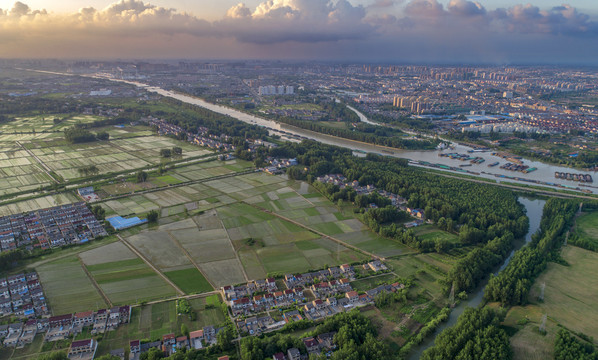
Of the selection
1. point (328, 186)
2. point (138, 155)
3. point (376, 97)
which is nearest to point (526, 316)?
point (328, 186)

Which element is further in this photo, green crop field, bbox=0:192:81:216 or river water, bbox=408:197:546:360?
green crop field, bbox=0:192:81:216

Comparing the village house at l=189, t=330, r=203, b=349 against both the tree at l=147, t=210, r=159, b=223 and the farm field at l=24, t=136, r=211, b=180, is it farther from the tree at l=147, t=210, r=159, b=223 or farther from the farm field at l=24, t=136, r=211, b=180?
the farm field at l=24, t=136, r=211, b=180

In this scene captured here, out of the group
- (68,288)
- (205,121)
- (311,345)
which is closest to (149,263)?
(68,288)

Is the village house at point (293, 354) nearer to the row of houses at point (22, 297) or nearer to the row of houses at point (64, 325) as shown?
the row of houses at point (64, 325)

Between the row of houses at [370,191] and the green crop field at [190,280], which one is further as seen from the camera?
the row of houses at [370,191]

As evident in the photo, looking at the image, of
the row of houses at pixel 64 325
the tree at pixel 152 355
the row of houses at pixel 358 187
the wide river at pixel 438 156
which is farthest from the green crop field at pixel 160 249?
the wide river at pixel 438 156

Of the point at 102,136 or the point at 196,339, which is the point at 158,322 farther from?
the point at 102,136

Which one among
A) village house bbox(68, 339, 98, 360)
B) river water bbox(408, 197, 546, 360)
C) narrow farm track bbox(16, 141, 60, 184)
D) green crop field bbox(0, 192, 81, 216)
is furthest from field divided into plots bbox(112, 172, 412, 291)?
narrow farm track bbox(16, 141, 60, 184)
